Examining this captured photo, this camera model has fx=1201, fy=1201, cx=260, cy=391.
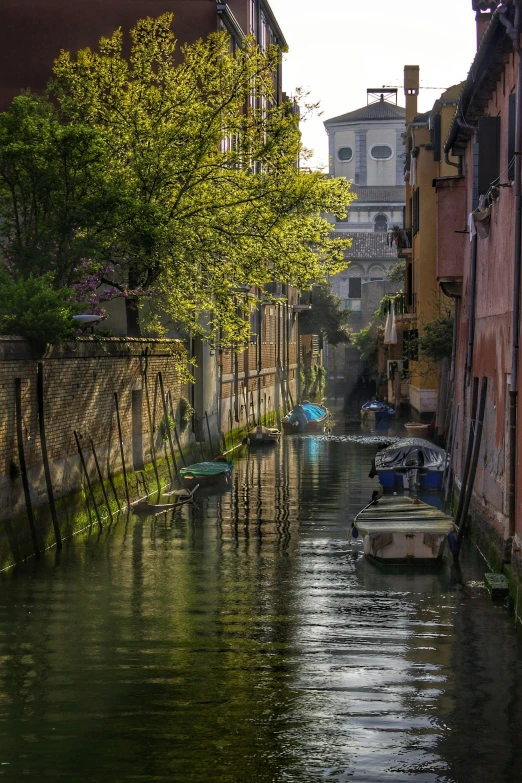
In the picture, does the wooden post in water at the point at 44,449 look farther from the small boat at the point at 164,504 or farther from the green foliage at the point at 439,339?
the green foliage at the point at 439,339

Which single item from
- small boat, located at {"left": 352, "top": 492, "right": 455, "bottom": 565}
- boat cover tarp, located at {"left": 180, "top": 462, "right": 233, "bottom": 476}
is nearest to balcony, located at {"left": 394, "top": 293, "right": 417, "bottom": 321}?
boat cover tarp, located at {"left": 180, "top": 462, "right": 233, "bottom": 476}

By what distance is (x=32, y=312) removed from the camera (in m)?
20.1

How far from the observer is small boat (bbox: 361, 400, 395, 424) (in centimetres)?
5416

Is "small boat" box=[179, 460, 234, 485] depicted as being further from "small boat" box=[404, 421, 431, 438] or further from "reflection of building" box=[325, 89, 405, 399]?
"reflection of building" box=[325, 89, 405, 399]

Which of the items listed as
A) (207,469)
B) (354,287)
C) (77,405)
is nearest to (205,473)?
(207,469)

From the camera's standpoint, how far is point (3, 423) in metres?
18.8

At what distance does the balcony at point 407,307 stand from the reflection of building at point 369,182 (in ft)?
146

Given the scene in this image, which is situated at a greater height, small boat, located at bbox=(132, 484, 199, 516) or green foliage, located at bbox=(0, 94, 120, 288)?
green foliage, located at bbox=(0, 94, 120, 288)

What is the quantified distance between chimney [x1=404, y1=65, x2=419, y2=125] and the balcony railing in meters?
8.69

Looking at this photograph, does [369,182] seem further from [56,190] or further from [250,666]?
[250,666]

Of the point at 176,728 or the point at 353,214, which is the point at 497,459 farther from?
the point at 353,214

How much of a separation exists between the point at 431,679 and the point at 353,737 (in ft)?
7.59

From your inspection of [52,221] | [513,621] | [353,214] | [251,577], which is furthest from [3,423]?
[353,214]

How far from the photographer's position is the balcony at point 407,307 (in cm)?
4863
